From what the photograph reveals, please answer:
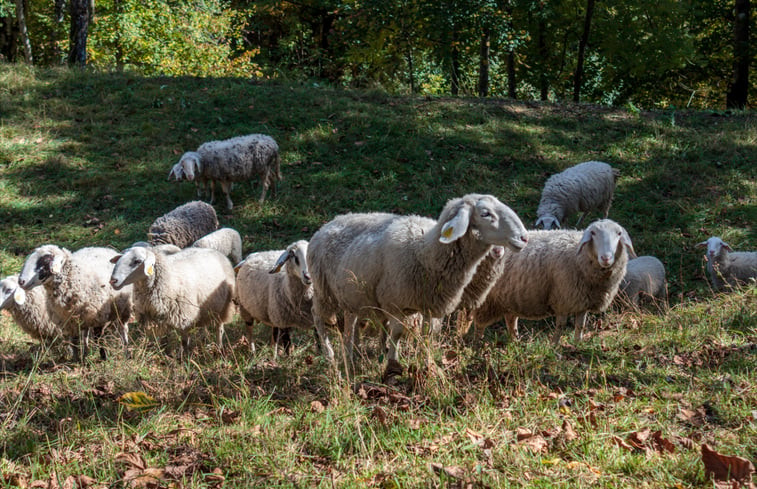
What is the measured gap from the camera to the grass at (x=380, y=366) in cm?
326

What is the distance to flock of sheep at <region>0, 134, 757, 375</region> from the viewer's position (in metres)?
4.92

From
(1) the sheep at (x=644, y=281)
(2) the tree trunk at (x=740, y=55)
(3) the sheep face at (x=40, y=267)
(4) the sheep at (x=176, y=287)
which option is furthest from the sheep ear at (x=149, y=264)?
(2) the tree trunk at (x=740, y=55)

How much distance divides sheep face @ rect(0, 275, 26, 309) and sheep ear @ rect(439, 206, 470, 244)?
475cm

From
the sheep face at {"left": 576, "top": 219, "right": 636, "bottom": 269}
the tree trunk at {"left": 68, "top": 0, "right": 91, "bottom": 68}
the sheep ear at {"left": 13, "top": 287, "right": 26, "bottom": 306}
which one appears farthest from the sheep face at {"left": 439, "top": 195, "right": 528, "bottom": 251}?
the tree trunk at {"left": 68, "top": 0, "right": 91, "bottom": 68}

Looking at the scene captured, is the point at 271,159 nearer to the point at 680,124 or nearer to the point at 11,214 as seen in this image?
the point at 11,214

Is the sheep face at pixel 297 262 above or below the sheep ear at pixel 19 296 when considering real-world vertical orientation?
above

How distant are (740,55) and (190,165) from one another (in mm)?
16113

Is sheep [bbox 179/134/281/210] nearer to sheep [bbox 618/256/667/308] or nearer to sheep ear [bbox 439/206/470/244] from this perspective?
sheep [bbox 618/256/667/308]

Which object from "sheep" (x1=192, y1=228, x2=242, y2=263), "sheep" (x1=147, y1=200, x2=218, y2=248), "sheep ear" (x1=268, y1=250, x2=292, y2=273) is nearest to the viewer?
"sheep ear" (x1=268, y1=250, x2=292, y2=273)

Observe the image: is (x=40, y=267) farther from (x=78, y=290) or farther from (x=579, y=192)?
(x=579, y=192)

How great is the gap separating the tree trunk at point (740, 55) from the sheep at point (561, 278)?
14.4 meters

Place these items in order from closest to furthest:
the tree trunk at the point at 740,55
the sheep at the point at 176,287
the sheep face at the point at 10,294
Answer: the sheep at the point at 176,287 < the sheep face at the point at 10,294 < the tree trunk at the point at 740,55

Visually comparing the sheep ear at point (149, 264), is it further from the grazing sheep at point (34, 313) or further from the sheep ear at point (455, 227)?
the sheep ear at point (455, 227)

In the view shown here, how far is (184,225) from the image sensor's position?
10047mm
